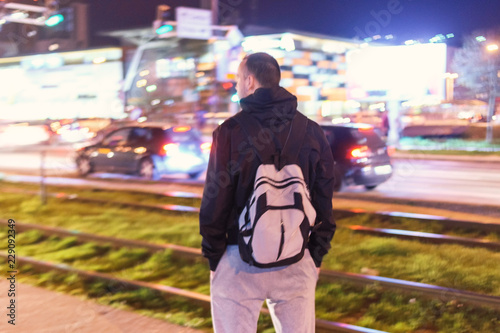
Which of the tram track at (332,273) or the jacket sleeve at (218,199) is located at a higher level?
the jacket sleeve at (218,199)

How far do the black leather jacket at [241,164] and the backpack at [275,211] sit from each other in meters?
0.04

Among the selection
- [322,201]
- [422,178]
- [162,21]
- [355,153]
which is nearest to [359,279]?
[322,201]

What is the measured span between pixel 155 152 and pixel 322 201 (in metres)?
13.7

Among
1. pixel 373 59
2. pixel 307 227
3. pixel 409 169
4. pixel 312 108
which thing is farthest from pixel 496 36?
pixel 307 227

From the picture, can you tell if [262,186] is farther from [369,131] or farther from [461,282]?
[369,131]

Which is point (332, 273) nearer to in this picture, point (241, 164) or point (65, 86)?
point (241, 164)

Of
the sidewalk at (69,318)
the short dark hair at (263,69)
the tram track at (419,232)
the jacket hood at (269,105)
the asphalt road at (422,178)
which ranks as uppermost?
the short dark hair at (263,69)

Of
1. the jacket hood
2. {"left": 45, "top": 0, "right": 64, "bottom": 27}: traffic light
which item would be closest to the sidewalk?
the jacket hood

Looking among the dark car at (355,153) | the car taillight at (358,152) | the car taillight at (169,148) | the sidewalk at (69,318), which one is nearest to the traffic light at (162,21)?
the car taillight at (169,148)

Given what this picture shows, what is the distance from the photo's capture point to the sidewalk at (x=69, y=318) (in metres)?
4.98

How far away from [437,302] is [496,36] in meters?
30.8

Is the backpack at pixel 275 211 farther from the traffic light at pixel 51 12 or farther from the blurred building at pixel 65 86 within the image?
the blurred building at pixel 65 86

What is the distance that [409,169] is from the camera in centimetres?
1864

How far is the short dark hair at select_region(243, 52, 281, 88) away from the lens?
2.44m
